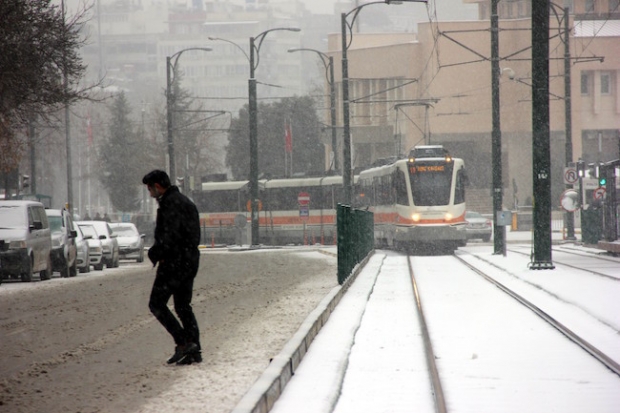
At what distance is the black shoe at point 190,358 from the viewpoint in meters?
10.7

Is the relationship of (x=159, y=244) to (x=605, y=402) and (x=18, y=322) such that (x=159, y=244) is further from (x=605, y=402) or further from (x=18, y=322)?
(x=18, y=322)

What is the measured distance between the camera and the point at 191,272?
34.3 ft

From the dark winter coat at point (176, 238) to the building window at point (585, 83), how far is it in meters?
72.9

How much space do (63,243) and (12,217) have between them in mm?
3016

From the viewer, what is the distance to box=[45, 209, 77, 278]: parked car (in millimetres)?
30156

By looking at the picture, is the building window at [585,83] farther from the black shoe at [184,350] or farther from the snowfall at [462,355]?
the black shoe at [184,350]

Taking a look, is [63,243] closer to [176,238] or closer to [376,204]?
[376,204]

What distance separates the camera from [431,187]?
39.4 meters

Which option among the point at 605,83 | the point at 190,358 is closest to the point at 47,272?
the point at 190,358

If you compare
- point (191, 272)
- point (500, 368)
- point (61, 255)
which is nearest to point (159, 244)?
point (191, 272)

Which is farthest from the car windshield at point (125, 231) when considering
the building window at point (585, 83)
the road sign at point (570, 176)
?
the building window at point (585, 83)

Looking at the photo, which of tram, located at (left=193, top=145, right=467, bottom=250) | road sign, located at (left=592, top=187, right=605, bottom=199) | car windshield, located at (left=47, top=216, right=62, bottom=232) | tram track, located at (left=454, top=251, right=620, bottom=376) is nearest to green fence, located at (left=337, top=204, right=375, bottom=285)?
tram track, located at (left=454, top=251, right=620, bottom=376)

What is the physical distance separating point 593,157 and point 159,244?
75619 millimetres

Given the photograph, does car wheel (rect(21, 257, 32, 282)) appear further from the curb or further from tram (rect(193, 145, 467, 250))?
tram (rect(193, 145, 467, 250))
